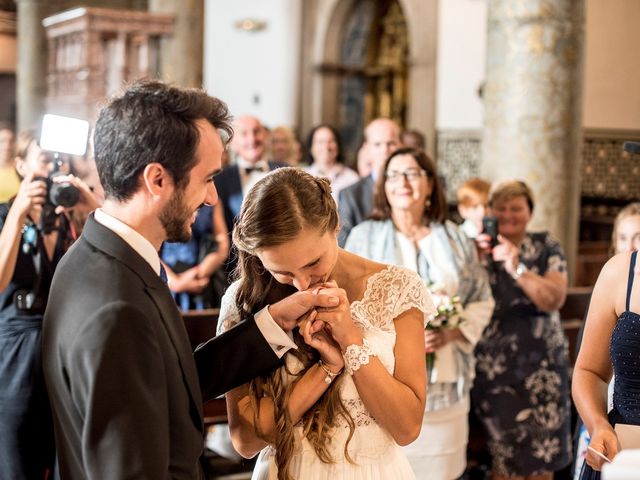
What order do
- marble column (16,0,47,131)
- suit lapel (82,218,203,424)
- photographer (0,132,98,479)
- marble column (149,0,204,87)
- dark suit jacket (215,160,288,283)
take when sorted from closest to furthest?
suit lapel (82,218,203,424) < photographer (0,132,98,479) < dark suit jacket (215,160,288,283) < marble column (149,0,204,87) < marble column (16,0,47,131)

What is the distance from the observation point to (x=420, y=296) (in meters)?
2.27

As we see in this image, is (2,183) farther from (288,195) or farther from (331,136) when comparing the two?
(288,195)

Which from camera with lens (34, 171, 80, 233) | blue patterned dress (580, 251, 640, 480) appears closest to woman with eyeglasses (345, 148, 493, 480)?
camera with lens (34, 171, 80, 233)

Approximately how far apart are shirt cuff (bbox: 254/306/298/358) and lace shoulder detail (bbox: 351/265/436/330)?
0.83 ft

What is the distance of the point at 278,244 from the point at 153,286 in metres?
0.43

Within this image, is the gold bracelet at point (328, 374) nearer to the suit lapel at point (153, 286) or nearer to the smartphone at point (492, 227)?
the suit lapel at point (153, 286)

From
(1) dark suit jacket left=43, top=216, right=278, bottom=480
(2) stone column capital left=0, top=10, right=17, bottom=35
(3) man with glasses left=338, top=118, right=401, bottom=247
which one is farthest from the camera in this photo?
(2) stone column capital left=0, top=10, right=17, bottom=35

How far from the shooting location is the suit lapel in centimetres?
162

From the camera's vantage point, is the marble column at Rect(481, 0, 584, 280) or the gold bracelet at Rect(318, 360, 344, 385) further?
the marble column at Rect(481, 0, 584, 280)

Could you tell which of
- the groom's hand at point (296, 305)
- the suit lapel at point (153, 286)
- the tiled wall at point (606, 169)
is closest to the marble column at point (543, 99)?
the groom's hand at point (296, 305)

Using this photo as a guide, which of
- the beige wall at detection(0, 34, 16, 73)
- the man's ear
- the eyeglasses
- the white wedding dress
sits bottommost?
the white wedding dress

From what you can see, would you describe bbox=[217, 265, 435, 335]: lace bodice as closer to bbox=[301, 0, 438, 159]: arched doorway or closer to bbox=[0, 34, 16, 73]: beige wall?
bbox=[301, 0, 438, 159]: arched doorway

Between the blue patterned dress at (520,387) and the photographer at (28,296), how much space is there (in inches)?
69.3

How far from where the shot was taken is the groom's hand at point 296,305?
1.98 meters
